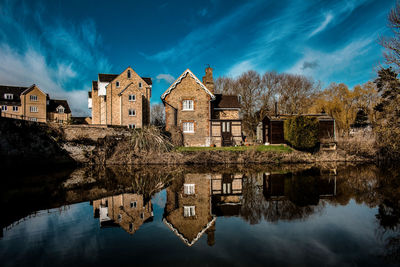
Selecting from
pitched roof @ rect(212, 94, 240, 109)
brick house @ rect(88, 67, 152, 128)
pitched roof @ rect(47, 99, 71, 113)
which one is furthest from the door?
pitched roof @ rect(47, 99, 71, 113)

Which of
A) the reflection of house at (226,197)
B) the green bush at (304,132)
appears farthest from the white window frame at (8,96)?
the green bush at (304,132)

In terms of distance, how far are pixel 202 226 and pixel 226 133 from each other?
19314 mm

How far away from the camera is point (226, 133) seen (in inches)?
936

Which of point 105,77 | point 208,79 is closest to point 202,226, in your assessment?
point 208,79

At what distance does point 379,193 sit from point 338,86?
108 ft

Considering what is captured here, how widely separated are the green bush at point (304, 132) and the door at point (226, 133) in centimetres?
676

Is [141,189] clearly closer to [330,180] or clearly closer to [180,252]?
[180,252]

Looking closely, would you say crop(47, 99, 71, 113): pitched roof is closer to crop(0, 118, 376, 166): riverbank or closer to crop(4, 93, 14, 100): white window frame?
crop(4, 93, 14, 100): white window frame

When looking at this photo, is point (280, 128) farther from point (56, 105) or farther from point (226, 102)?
point (56, 105)

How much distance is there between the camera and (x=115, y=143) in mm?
18234

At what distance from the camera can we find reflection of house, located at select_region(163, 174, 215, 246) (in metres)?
4.51

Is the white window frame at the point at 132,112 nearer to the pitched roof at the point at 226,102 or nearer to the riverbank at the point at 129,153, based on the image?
the pitched roof at the point at 226,102

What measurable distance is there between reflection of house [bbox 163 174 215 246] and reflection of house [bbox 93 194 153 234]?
609mm

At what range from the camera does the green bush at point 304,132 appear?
18.1 metres
